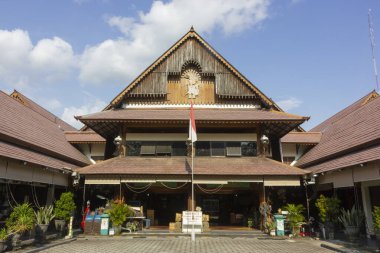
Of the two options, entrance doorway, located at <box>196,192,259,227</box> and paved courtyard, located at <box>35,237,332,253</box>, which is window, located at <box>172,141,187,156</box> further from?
paved courtyard, located at <box>35,237,332,253</box>

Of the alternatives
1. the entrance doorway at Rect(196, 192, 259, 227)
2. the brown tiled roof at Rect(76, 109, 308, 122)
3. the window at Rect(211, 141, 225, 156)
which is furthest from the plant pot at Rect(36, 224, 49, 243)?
the entrance doorway at Rect(196, 192, 259, 227)

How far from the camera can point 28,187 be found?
19766mm

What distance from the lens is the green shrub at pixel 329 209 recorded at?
15766 mm

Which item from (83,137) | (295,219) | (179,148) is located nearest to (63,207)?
(179,148)

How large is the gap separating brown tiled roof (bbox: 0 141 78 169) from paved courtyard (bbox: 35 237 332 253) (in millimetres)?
4371

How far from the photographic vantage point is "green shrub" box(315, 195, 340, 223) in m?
15.8

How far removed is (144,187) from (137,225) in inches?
99.2

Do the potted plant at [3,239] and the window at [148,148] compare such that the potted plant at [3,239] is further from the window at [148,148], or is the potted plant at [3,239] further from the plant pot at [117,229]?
the window at [148,148]

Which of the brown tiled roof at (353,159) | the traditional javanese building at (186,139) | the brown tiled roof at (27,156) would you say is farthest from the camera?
the traditional javanese building at (186,139)

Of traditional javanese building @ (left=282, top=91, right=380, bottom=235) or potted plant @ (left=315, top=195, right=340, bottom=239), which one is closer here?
traditional javanese building @ (left=282, top=91, right=380, bottom=235)

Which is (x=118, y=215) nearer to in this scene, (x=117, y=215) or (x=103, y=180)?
(x=117, y=215)

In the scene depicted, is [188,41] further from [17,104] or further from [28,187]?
[28,187]

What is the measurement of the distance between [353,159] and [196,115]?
940cm

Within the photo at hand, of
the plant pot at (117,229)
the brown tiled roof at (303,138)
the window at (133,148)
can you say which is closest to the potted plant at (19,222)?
the plant pot at (117,229)
